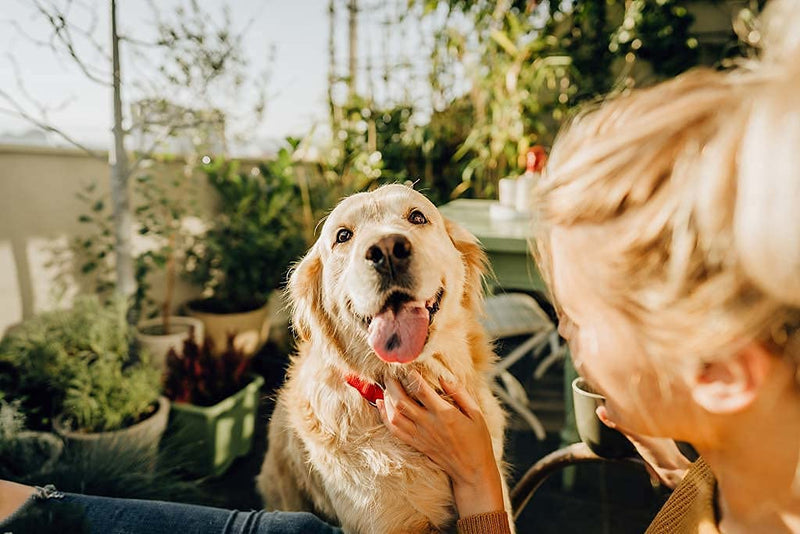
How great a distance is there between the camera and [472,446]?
99 cm

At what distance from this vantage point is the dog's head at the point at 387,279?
1031 mm

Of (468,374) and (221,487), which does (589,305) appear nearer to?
(468,374)

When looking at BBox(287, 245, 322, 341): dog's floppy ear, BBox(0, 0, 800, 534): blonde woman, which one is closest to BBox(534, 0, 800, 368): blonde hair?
BBox(0, 0, 800, 534): blonde woman

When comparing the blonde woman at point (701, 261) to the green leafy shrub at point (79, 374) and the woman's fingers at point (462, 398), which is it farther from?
the green leafy shrub at point (79, 374)

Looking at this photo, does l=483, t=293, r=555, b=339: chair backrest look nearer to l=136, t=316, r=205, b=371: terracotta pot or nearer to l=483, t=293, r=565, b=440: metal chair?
l=483, t=293, r=565, b=440: metal chair

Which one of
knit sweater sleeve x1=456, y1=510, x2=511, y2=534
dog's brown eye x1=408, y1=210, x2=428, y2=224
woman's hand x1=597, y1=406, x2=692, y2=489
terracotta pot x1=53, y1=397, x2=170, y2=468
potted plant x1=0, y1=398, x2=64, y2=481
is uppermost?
dog's brown eye x1=408, y1=210, x2=428, y2=224

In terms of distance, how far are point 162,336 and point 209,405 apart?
0.44 m

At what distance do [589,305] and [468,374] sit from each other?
680 millimetres

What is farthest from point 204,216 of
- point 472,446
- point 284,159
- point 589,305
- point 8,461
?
point 589,305

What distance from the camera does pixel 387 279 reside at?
1032 mm

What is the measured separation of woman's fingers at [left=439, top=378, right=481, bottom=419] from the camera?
1.08m

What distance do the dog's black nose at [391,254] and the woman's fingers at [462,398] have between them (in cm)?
30

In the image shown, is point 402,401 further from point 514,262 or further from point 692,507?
point 514,262

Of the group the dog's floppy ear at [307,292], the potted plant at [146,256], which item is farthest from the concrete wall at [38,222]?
the dog's floppy ear at [307,292]
